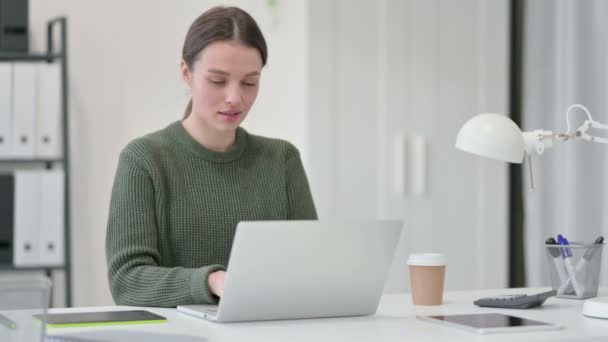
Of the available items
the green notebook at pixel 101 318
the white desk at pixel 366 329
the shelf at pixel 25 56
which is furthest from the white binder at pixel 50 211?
the green notebook at pixel 101 318

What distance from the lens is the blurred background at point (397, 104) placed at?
3.18 m

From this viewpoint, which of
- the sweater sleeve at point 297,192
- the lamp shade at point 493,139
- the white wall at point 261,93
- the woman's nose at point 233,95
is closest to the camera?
the lamp shade at point 493,139

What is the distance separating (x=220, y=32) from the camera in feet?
6.56

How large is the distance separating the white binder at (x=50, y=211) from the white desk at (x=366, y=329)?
1.75 metres

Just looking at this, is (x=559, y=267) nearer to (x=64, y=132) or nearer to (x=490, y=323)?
(x=490, y=323)

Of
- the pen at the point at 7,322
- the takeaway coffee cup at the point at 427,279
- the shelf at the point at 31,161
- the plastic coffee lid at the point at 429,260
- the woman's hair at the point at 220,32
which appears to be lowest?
the takeaway coffee cup at the point at 427,279

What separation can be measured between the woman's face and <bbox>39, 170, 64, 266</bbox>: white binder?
1498 mm

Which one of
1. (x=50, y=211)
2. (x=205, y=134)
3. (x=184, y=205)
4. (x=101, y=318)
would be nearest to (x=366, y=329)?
(x=101, y=318)

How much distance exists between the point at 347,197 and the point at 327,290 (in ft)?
5.59

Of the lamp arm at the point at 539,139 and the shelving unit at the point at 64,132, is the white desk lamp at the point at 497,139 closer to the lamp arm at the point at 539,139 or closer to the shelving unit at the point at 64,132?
the lamp arm at the point at 539,139

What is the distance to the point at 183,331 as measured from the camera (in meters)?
1.42

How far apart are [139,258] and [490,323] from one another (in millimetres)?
725

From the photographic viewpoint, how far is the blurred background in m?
3.18

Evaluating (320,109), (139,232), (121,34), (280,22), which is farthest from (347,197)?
(139,232)
